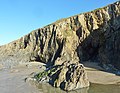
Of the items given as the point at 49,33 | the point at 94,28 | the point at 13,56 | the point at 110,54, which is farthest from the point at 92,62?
the point at 13,56

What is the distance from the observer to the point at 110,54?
49938 millimetres

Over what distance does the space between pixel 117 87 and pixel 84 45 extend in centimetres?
2967

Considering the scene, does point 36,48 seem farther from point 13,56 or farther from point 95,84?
point 95,84

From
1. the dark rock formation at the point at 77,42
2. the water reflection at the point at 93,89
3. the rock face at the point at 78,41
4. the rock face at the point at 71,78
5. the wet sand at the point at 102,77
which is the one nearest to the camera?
the water reflection at the point at 93,89

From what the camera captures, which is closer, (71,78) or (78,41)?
(71,78)

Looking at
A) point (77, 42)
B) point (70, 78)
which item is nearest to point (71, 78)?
point (70, 78)

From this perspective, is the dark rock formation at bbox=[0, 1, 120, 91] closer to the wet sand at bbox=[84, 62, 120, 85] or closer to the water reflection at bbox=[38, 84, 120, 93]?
the wet sand at bbox=[84, 62, 120, 85]

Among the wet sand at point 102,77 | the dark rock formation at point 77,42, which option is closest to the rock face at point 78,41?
the dark rock formation at point 77,42

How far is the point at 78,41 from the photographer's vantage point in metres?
62.8

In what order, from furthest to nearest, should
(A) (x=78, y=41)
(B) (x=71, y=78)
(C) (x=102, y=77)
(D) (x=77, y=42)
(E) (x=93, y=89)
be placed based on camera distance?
(A) (x=78, y=41)
(D) (x=77, y=42)
(C) (x=102, y=77)
(B) (x=71, y=78)
(E) (x=93, y=89)

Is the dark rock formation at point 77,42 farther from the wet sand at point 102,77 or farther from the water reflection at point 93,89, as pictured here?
the water reflection at point 93,89

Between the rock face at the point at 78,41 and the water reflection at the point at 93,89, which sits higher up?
the rock face at the point at 78,41

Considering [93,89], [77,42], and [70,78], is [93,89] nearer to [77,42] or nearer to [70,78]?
[70,78]

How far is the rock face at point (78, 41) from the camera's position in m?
52.3
